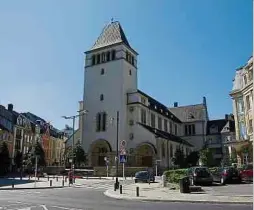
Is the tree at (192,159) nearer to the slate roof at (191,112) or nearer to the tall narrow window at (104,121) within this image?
the tall narrow window at (104,121)

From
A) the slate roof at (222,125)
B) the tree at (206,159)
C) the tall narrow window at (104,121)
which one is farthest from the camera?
the slate roof at (222,125)

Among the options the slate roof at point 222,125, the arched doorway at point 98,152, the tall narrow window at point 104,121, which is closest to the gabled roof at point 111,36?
the tall narrow window at point 104,121

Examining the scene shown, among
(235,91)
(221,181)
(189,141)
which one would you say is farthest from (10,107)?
(221,181)

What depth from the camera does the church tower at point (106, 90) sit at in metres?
62.1

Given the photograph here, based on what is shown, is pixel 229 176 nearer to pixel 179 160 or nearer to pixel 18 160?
pixel 179 160

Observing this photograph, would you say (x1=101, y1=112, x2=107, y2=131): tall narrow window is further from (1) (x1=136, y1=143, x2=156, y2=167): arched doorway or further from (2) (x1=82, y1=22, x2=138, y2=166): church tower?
(1) (x1=136, y1=143, x2=156, y2=167): arched doorway

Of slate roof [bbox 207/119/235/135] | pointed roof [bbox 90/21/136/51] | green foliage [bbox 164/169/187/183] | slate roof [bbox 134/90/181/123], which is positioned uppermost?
pointed roof [bbox 90/21/136/51]

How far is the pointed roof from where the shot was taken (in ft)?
220

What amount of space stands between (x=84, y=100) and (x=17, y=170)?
2347 cm

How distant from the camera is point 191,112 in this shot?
92375mm

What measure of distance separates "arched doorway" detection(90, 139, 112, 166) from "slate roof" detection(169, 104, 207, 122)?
117 ft

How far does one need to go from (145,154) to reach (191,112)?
3444cm

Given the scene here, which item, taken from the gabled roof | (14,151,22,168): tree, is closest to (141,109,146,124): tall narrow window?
the gabled roof

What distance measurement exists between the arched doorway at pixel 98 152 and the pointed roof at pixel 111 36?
791 inches
